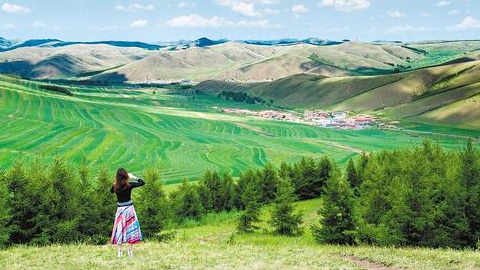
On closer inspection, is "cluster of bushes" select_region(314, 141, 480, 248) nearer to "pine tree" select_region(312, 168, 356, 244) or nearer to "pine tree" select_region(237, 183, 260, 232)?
"pine tree" select_region(312, 168, 356, 244)

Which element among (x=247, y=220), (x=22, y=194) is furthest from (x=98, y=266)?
(x=247, y=220)

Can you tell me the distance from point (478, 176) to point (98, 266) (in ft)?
114

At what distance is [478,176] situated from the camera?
42.6 m

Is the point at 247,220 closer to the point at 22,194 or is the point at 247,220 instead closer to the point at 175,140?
the point at 22,194

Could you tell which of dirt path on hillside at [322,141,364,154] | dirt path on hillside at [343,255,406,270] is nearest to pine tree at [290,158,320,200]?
dirt path on hillside at [343,255,406,270]

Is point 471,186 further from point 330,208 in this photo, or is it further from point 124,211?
point 124,211

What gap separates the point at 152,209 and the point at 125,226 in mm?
24996

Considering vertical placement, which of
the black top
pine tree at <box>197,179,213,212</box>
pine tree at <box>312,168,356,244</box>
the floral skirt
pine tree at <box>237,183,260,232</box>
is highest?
the black top

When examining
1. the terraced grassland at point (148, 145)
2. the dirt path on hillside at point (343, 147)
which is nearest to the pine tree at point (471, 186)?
the terraced grassland at point (148, 145)

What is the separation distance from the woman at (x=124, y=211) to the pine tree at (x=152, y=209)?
2370 cm

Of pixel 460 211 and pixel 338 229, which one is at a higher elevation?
pixel 460 211

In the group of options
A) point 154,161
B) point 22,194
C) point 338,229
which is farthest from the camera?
point 154,161

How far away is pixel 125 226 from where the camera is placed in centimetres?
2216

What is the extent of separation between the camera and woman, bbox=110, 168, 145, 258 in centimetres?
2159
